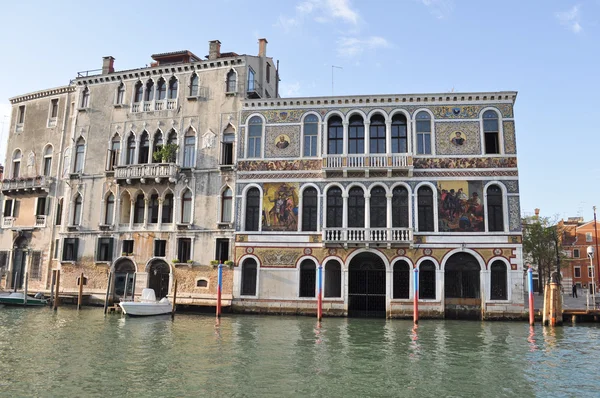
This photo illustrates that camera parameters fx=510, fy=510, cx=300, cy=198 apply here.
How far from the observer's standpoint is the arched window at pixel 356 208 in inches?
955

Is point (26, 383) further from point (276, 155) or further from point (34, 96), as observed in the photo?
point (34, 96)

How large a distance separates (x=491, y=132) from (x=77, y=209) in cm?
2244

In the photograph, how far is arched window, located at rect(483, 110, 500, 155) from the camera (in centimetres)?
2388

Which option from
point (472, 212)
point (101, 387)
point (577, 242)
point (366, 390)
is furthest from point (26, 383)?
point (577, 242)

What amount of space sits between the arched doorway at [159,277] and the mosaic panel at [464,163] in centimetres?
1381

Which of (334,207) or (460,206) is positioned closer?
(460,206)

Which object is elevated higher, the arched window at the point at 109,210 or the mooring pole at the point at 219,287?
the arched window at the point at 109,210

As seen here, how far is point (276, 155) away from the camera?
83.2 ft

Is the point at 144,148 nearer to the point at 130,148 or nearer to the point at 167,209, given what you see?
the point at 130,148

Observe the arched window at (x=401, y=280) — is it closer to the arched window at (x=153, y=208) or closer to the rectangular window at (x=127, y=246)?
the arched window at (x=153, y=208)

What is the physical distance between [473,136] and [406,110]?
335 cm

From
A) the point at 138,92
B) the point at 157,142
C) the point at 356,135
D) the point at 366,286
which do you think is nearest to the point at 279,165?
the point at 356,135

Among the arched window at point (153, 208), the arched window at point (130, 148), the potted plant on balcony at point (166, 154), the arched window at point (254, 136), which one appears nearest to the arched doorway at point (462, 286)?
the arched window at point (254, 136)

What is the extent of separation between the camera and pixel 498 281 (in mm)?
22891
